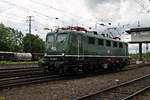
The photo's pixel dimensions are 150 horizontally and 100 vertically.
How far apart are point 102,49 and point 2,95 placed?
513 inches

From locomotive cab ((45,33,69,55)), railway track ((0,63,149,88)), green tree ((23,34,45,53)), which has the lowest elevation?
railway track ((0,63,149,88))

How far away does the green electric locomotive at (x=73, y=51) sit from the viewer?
18953 mm

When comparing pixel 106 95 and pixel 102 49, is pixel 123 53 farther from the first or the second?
pixel 106 95

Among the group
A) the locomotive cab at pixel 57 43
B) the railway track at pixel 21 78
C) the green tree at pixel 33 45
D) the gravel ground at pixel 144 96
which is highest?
the green tree at pixel 33 45

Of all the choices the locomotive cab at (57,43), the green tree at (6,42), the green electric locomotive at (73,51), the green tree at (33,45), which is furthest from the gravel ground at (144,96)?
the green tree at (33,45)

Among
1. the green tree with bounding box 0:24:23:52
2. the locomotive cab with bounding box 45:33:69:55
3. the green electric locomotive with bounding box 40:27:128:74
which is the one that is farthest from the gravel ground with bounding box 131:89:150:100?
the green tree with bounding box 0:24:23:52

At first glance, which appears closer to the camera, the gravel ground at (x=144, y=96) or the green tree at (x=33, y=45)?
the gravel ground at (x=144, y=96)

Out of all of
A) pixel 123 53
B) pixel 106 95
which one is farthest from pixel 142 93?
pixel 123 53

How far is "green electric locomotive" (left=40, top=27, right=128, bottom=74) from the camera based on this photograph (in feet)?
62.2

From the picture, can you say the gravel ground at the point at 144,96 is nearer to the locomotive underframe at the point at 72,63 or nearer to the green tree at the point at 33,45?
the locomotive underframe at the point at 72,63

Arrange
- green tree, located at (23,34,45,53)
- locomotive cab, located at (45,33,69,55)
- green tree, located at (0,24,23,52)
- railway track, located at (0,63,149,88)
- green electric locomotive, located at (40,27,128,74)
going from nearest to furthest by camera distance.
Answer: railway track, located at (0,63,149,88), green electric locomotive, located at (40,27,128,74), locomotive cab, located at (45,33,69,55), green tree, located at (0,24,23,52), green tree, located at (23,34,45,53)

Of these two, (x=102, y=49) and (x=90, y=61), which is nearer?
(x=90, y=61)

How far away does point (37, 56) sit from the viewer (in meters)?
61.9

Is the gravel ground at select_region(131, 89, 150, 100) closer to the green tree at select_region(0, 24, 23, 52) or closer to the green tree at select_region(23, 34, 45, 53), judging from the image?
the green tree at select_region(0, 24, 23, 52)
